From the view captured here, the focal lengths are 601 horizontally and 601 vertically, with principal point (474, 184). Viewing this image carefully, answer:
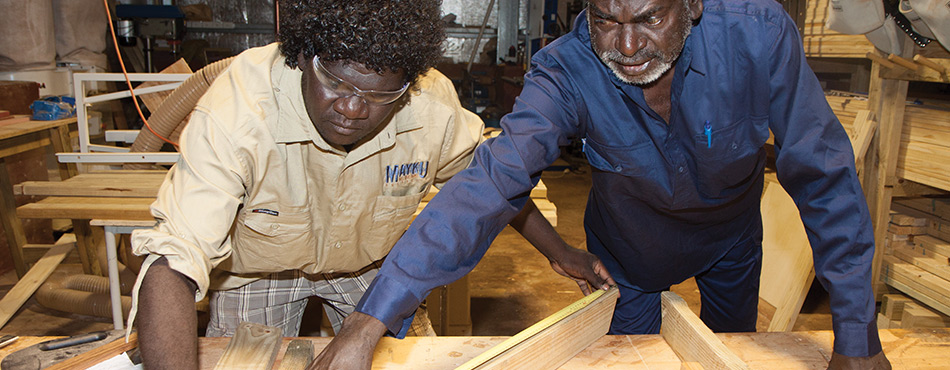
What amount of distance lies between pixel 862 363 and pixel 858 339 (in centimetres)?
5

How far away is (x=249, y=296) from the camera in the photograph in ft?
5.63

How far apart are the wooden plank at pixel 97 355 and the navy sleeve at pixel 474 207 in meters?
0.54

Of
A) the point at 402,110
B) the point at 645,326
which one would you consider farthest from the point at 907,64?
the point at 402,110

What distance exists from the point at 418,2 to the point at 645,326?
4.28 ft

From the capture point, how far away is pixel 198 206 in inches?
46.4

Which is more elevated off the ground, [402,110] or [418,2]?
[418,2]

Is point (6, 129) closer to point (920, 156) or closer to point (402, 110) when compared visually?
point (402, 110)

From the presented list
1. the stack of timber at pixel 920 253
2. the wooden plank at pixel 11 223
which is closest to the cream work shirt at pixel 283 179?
the stack of timber at pixel 920 253

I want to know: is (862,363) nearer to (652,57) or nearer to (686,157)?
(686,157)

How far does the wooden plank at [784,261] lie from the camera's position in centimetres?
287

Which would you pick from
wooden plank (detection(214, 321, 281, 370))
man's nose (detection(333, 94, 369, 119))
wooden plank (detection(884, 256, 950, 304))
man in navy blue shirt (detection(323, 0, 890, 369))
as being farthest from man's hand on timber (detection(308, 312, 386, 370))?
wooden plank (detection(884, 256, 950, 304))

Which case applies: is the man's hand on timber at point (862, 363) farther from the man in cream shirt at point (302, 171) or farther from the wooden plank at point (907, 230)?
the wooden plank at point (907, 230)

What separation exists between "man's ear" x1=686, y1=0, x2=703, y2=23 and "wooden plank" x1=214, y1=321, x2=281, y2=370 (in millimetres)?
1143

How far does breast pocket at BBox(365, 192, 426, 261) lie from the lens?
5.36 feet
